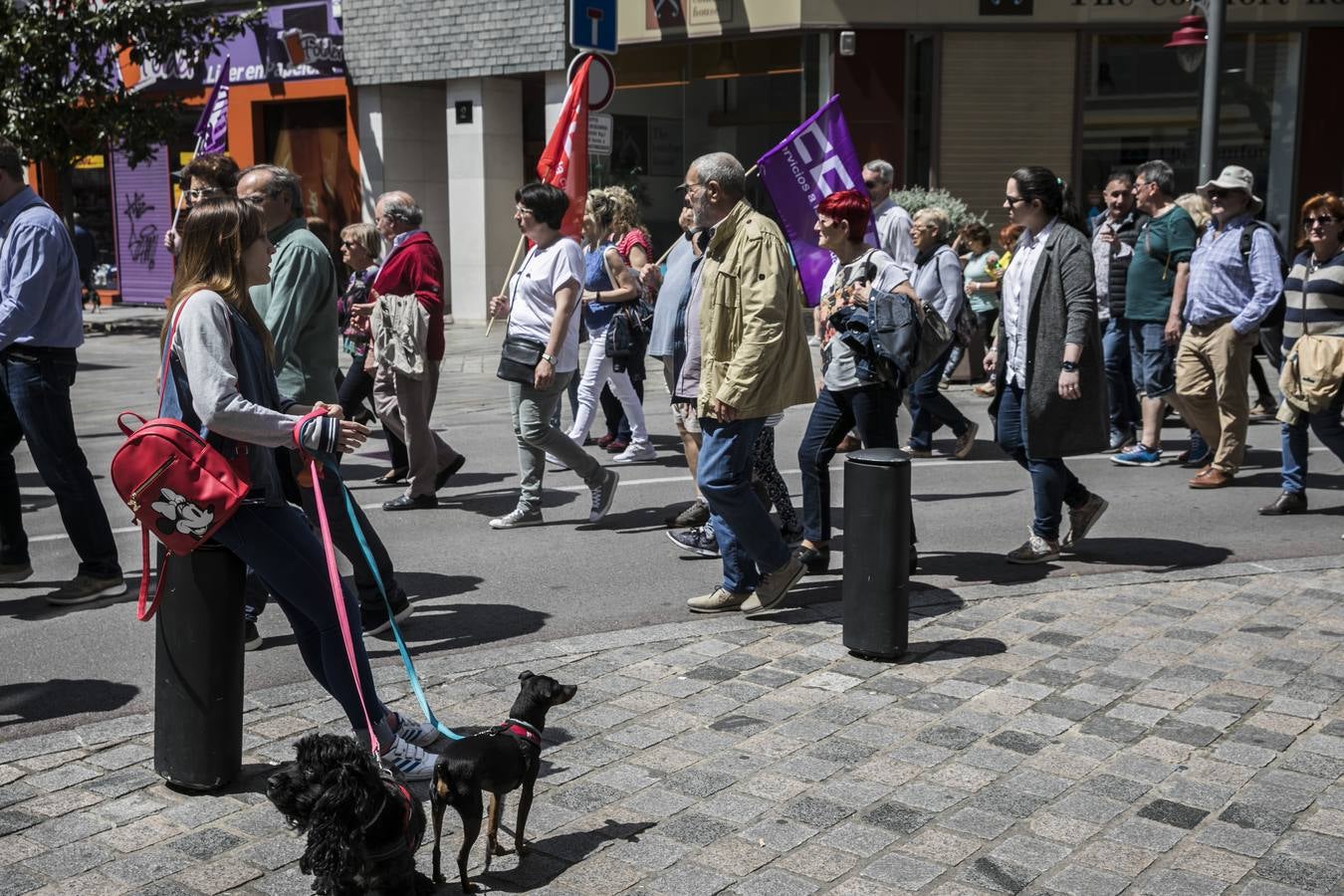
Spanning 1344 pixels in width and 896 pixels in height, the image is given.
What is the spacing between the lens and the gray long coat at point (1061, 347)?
6.50 metres

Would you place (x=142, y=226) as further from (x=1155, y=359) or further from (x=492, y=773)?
(x=492, y=773)

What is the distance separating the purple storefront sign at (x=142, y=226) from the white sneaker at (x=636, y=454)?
1713 cm

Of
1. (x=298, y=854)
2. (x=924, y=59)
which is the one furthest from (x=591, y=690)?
(x=924, y=59)

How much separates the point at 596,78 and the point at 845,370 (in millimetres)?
7252

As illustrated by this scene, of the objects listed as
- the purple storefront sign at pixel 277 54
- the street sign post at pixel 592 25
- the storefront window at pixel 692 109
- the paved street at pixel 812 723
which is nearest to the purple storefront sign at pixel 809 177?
the paved street at pixel 812 723

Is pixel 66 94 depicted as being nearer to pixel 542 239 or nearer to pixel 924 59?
pixel 924 59

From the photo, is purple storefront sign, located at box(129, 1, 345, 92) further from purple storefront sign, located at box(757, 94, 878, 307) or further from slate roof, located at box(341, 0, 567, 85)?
purple storefront sign, located at box(757, 94, 878, 307)

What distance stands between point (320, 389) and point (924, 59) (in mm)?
14108

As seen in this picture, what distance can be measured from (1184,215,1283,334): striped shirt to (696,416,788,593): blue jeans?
4.03m

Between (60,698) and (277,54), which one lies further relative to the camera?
(277,54)

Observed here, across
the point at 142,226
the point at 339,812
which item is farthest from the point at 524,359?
the point at 142,226

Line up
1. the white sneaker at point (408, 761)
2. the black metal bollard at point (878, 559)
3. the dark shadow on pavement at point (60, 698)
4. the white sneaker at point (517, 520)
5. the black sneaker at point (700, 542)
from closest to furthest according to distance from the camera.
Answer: the white sneaker at point (408, 761) → the dark shadow on pavement at point (60, 698) → the black metal bollard at point (878, 559) → the black sneaker at point (700, 542) → the white sneaker at point (517, 520)

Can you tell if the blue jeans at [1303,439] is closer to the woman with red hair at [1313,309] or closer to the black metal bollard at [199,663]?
the woman with red hair at [1313,309]

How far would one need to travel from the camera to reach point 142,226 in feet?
82.6
